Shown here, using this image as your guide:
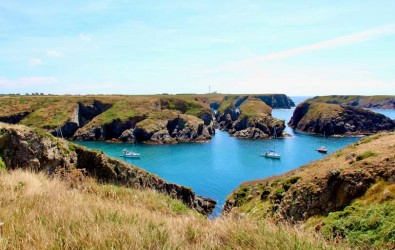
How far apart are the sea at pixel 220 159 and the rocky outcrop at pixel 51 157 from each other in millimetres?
32572

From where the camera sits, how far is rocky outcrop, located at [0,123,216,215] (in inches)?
916

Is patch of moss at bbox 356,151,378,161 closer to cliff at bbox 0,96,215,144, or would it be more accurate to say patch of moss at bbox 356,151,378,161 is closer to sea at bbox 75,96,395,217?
sea at bbox 75,96,395,217

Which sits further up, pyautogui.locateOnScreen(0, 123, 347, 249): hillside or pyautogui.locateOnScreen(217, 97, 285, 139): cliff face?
pyautogui.locateOnScreen(0, 123, 347, 249): hillside

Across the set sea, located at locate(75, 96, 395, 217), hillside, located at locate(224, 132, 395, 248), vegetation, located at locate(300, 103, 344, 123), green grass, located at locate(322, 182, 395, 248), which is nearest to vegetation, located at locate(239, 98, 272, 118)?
vegetation, located at locate(300, 103, 344, 123)

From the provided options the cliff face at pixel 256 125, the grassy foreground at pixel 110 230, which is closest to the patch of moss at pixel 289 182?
the grassy foreground at pixel 110 230

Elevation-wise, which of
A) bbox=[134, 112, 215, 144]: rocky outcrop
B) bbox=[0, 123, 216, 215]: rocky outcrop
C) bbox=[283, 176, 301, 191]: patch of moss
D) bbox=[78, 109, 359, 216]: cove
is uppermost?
bbox=[0, 123, 216, 215]: rocky outcrop

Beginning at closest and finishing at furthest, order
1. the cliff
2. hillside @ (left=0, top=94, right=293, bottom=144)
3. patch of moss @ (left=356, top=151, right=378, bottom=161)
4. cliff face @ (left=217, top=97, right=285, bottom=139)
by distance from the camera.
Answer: patch of moss @ (left=356, top=151, right=378, bottom=161), hillside @ (left=0, top=94, right=293, bottom=144), the cliff, cliff face @ (left=217, top=97, right=285, bottom=139)

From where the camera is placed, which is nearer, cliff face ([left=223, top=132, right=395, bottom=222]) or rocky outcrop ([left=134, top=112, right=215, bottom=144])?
cliff face ([left=223, top=132, right=395, bottom=222])

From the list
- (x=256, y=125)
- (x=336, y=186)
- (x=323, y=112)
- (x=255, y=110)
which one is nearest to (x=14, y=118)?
(x=256, y=125)

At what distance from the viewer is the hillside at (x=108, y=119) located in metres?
145

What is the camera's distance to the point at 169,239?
5145 millimetres

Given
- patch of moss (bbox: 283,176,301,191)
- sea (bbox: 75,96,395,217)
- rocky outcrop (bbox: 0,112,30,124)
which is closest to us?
patch of moss (bbox: 283,176,301,191)

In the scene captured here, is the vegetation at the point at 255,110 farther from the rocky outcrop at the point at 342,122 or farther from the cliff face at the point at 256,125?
the rocky outcrop at the point at 342,122

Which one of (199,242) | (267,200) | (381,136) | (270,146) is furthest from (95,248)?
(270,146)
